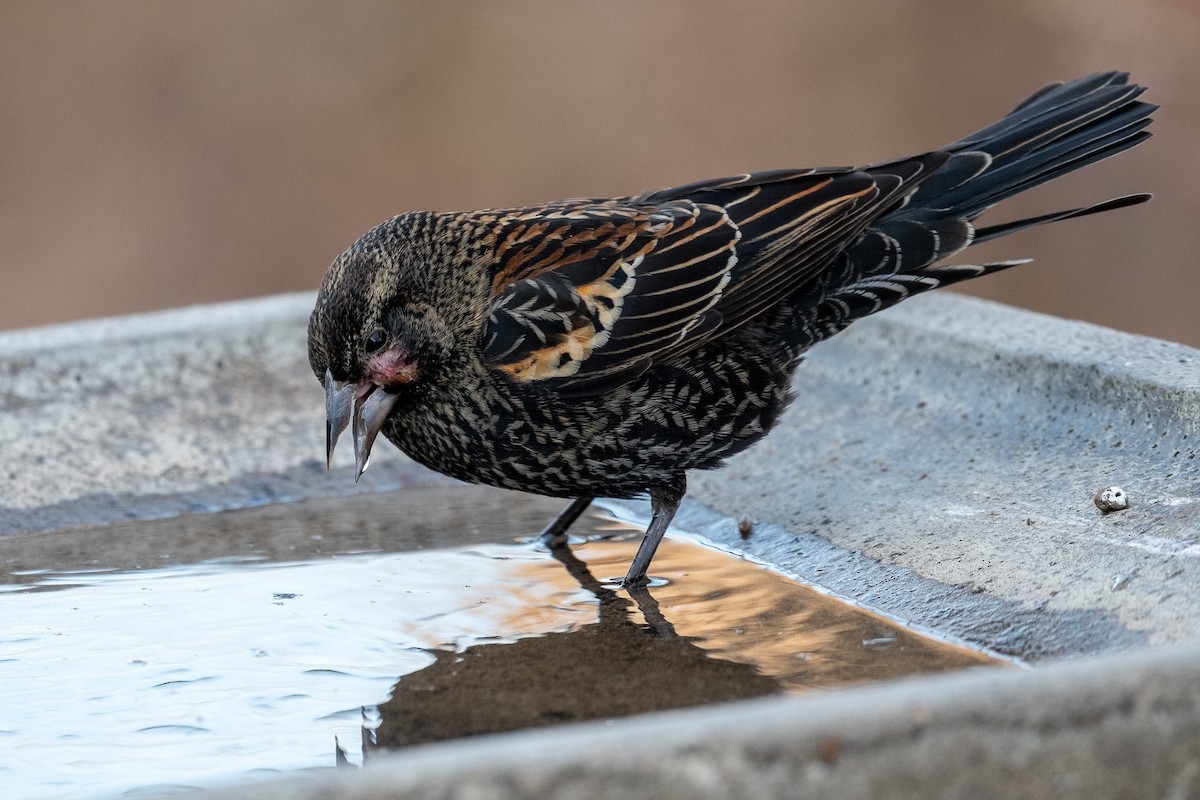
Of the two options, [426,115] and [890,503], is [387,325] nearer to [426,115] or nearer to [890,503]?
[890,503]

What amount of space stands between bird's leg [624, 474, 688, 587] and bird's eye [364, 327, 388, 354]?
2.66 feet

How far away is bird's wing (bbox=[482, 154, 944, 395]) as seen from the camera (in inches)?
143

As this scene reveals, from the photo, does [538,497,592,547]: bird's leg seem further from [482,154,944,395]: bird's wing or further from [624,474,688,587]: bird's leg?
[482,154,944,395]: bird's wing

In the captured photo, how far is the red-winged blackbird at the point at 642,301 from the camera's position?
3.61 m

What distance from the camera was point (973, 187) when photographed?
156 inches

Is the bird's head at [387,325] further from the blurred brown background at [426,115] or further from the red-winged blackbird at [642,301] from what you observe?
the blurred brown background at [426,115]

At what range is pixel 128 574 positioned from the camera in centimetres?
376

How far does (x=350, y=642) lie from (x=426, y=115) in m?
8.03

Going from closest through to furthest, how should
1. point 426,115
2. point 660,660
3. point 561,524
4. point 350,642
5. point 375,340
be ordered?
point 660,660
point 350,642
point 375,340
point 561,524
point 426,115

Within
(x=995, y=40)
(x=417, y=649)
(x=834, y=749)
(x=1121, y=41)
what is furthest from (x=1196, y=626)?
(x=995, y=40)

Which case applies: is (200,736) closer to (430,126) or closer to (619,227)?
(619,227)

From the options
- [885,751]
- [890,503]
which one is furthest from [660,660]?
[885,751]

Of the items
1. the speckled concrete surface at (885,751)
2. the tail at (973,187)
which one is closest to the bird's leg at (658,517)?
the tail at (973,187)

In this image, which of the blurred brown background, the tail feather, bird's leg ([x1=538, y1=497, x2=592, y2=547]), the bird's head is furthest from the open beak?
the blurred brown background
